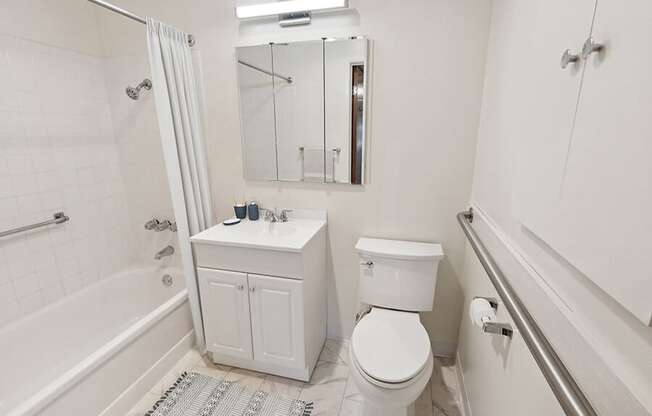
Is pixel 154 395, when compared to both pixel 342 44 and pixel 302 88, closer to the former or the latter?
pixel 302 88

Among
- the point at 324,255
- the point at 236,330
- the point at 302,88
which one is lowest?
the point at 236,330

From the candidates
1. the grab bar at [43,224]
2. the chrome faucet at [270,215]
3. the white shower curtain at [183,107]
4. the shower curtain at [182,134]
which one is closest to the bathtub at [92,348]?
the shower curtain at [182,134]

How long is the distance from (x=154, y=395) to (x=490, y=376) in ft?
5.54

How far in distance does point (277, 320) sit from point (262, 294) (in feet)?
0.55

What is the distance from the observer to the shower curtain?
5.21 feet

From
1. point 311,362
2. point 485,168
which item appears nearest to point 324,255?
point 311,362

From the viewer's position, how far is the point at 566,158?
70cm

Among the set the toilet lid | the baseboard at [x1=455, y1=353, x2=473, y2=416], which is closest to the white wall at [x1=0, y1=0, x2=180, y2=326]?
the toilet lid

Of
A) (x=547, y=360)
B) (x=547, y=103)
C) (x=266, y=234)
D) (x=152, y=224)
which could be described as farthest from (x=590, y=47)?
(x=152, y=224)

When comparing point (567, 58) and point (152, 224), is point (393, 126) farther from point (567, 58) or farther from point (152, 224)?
point (152, 224)

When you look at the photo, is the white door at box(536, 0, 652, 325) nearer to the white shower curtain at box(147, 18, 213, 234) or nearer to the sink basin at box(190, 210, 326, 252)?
the sink basin at box(190, 210, 326, 252)

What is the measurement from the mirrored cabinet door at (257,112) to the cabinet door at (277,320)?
2.32ft

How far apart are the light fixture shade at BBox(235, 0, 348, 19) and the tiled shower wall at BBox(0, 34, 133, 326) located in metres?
1.19

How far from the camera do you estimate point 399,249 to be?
1.67m
